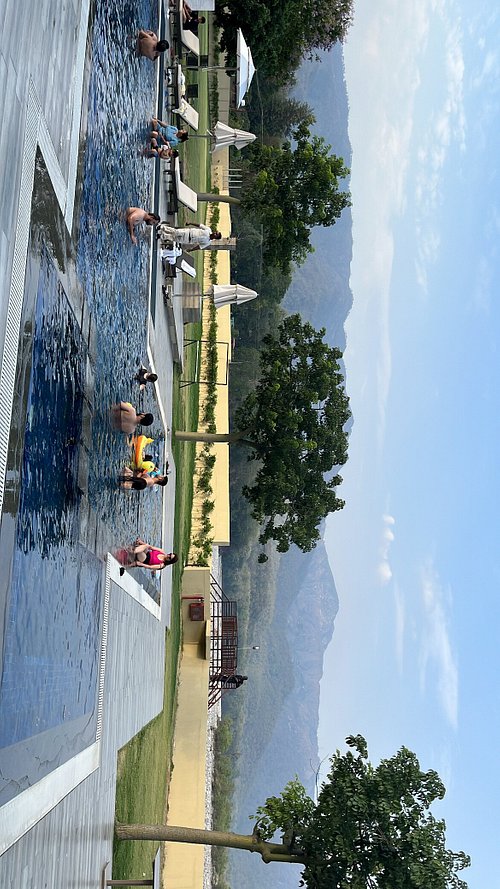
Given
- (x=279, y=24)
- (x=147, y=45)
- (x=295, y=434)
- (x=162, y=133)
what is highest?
(x=279, y=24)

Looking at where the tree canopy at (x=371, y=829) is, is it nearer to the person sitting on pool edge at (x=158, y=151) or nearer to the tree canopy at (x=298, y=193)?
the person sitting on pool edge at (x=158, y=151)

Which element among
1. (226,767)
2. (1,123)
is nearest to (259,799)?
(226,767)

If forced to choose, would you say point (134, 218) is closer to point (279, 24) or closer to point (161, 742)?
point (161, 742)

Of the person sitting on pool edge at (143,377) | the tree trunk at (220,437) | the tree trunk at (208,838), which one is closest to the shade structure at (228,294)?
the tree trunk at (220,437)

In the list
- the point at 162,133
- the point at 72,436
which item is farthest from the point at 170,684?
the point at 162,133

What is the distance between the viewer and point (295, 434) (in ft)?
73.6

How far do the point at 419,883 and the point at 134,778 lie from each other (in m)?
5.58

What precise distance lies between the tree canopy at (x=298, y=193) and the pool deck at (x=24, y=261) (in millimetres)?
12266

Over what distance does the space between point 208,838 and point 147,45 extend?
626 inches

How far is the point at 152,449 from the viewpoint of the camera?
57.3ft

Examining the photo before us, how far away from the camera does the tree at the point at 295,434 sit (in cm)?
2214

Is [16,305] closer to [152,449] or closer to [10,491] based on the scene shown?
[10,491]

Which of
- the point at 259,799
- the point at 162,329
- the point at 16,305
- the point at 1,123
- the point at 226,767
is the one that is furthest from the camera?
the point at 259,799

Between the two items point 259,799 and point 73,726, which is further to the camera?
point 259,799
